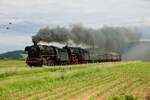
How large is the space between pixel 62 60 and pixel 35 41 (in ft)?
16.2

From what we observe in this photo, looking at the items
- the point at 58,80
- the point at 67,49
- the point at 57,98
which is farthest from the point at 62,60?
the point at 57,98

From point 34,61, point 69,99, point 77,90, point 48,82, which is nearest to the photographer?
point 69,99

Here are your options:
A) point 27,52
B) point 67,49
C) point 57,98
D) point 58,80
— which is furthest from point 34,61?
point 57,98

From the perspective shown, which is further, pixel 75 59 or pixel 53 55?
pixel 75 59

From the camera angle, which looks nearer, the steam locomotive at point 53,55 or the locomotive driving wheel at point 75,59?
the steam locomotive at point 53,55

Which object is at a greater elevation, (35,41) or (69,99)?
(35,41)

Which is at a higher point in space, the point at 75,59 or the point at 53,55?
the point at 53,55

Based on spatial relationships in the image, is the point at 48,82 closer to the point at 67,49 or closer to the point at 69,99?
the point at 69,99

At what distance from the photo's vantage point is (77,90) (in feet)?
99.9

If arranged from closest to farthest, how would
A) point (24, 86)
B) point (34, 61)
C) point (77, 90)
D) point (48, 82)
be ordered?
point (77, 90), point (24, 86), point (48, 82), point (34, 61)

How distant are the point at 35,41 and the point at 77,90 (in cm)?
3434

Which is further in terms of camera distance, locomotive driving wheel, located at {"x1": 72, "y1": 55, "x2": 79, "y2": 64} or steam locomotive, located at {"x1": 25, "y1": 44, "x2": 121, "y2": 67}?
locomotive driving wheel, located at {"x1": 72, "y1": 55, "x2": 79, "y2": 64}

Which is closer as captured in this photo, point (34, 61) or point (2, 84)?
point (2, 84)

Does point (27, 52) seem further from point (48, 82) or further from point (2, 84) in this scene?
point (2, 84)
